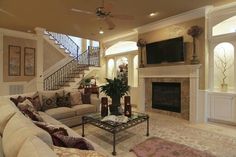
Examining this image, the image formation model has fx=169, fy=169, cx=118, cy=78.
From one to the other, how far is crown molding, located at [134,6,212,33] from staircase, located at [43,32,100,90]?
3660 millimetres

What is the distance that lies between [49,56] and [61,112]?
4835mm

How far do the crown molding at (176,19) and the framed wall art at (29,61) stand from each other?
448 centimetres

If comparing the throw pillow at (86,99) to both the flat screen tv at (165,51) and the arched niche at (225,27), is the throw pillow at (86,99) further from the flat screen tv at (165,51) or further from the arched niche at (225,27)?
the arched niche at (225,27)

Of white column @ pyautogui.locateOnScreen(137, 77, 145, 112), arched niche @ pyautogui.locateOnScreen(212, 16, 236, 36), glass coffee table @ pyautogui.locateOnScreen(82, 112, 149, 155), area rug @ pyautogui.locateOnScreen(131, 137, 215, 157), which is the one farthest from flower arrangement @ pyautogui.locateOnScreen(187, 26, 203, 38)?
area rug @ pyautogui.locateOnScreen(131, 137, 215, 157)

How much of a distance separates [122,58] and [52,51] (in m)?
3.36

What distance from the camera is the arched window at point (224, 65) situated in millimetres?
4754

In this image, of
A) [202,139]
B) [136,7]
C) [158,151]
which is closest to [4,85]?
[136,7]

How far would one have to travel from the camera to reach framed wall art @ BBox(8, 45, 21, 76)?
6.55 metres

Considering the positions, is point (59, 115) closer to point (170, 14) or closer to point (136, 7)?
point (136, 7)

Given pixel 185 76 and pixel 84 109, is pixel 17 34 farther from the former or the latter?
pixel 185 76

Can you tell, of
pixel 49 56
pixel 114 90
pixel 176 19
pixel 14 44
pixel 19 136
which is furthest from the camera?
pixel 49 56

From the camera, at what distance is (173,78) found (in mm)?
5395

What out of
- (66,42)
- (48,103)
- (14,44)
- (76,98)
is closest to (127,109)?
(76,98)

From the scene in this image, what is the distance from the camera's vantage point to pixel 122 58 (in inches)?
321
